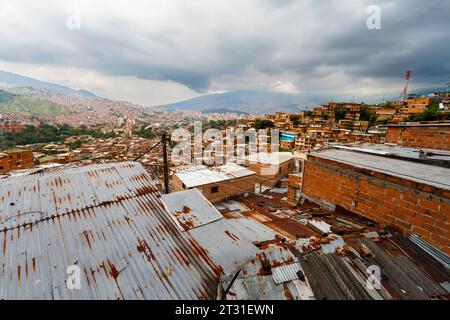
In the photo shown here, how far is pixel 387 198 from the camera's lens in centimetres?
476

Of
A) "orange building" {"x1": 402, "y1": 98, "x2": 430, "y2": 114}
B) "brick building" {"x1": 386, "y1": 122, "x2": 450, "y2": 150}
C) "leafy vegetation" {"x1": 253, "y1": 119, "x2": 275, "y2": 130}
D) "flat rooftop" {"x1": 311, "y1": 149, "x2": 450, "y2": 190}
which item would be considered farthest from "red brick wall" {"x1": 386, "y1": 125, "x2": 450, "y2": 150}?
"orange building" {"x1": 402, "y1": 98, "x2": 430, "y2": 114}

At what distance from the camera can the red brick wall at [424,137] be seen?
25.7 ft

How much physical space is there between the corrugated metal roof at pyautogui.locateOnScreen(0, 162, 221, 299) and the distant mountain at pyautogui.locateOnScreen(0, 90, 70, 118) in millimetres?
162370

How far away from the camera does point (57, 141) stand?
57.2 meters

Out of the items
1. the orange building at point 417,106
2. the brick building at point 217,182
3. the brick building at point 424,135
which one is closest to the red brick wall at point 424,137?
the brick building at point 424,135

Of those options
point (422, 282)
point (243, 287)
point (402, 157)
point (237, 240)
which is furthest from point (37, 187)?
point (402, 157)

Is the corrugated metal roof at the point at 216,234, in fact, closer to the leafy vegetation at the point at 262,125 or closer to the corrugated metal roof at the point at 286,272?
the corrugated metal roof at the point at 286,272

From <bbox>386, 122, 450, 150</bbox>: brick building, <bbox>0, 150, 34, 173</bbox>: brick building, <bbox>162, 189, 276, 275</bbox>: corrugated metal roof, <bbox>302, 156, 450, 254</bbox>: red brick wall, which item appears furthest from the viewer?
<bbox>0, 150, 34, 173</bbox>: brick building

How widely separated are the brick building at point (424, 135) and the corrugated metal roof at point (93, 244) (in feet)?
35.1

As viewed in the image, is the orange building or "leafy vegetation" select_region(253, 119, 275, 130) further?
"leafy vegetation" select_region(253, 119, 275, 130)

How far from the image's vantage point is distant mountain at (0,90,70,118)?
121 meters

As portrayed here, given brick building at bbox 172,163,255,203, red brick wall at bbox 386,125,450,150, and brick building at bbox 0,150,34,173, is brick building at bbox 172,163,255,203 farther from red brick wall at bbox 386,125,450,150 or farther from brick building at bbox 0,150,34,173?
brick building at bbox 0,150,34,173
